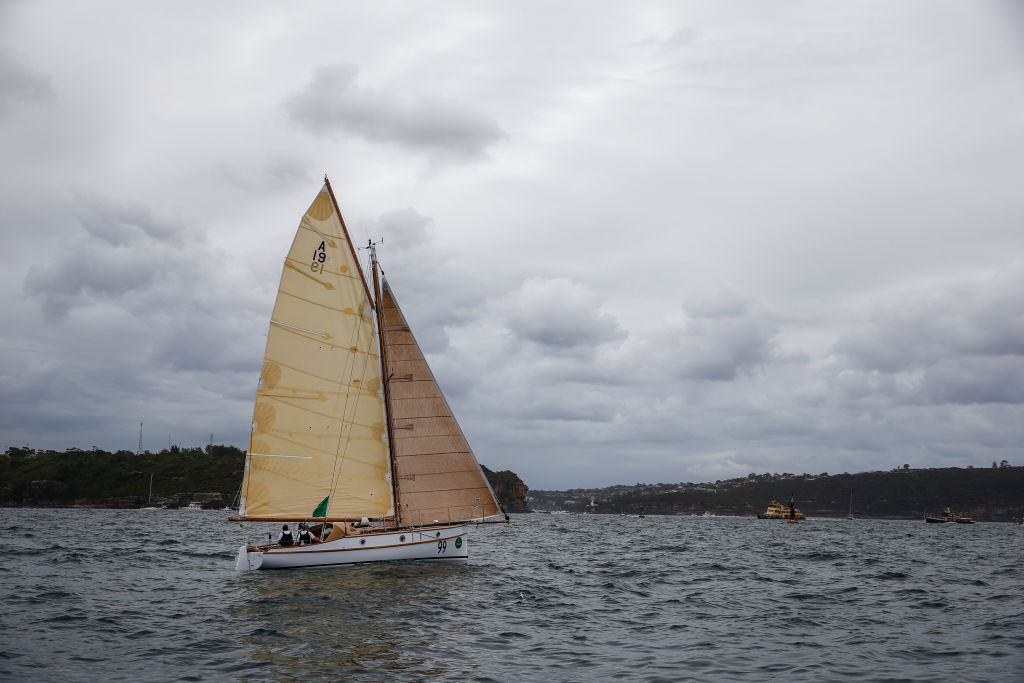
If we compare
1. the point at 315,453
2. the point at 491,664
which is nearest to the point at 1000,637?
the point at 491,664

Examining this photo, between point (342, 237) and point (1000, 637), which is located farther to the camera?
point (342, 237)

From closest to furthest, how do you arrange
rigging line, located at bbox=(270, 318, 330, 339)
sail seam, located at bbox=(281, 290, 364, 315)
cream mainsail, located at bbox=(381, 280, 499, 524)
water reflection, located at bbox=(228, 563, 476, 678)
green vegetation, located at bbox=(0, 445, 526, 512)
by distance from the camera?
water reflection, located at bbox=(228, 563, 476, 678) → rigging line, located at bbox=(270, 318, 330, 339) → sail seam, located at bbox=(281, 290, 364, 315) → cream mainsail, located at bbox=(381, 280, 499, 524) → green vegetation, located at bbox=(0, 445, 526, 512)

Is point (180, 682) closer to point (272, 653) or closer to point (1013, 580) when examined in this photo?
point (272, 653)

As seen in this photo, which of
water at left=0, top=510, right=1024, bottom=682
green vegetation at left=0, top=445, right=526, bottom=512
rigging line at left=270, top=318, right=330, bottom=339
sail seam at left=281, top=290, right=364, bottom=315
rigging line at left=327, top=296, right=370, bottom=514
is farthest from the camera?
green vegetation at left=0, top=445, right=526, bottom=512

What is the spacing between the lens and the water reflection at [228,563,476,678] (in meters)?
16.3

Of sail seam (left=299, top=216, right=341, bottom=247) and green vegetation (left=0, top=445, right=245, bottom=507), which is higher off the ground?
sail seam (left=299, top=216, right=341, bottom=247)

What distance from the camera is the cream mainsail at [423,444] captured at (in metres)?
35.9

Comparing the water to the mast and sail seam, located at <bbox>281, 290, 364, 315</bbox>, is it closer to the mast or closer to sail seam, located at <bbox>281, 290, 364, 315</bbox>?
the mast

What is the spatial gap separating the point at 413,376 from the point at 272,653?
1991 cm

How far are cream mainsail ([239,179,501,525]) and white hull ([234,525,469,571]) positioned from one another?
1042 millimetres

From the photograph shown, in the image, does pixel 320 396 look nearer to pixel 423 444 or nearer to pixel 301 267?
pixel 423 444

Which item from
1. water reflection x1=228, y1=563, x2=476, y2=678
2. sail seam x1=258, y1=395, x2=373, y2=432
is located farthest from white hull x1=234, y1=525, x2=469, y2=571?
sail seam x1=258, y1=395, x2=373, y2=432

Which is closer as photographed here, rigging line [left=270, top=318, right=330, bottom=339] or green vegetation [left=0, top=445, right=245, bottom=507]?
rigging line [left=270, top=318, right=330, bottom=339]

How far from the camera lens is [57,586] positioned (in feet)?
89.9
